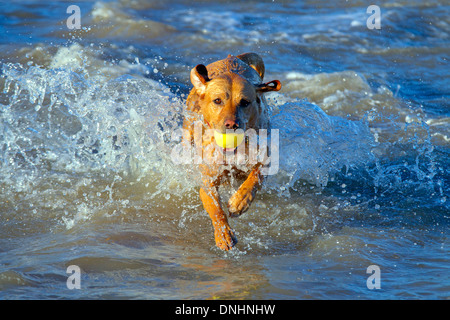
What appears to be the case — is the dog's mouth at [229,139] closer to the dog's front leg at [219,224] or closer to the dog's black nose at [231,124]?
the dog's black nose at [231,124]

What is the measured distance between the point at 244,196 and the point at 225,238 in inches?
15.6

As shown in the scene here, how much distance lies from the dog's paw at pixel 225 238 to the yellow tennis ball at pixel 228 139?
2.23 ft

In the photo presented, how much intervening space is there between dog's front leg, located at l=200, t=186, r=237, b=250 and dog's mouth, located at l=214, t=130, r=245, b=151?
47 centimetres

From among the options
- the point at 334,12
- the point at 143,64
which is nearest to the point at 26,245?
the point at 143,64

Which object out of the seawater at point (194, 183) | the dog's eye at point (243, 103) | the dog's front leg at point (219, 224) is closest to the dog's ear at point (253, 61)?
the seawater at point (194, 183)

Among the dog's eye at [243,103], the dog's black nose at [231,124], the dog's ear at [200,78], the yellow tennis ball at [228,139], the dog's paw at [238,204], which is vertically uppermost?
the dog's ear at [200,78]

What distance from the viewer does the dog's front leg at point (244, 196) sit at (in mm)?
4316

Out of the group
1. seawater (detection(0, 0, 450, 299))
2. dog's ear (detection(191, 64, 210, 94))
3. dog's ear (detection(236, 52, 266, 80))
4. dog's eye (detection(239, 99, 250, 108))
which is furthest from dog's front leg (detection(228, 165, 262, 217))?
dog's ear (detection(236, 52, 266, 80))

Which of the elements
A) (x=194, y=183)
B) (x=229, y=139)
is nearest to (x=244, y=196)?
(x=229, y=139)

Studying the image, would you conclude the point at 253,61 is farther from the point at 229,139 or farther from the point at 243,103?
the point at 229,139

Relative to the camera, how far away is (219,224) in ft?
14.1

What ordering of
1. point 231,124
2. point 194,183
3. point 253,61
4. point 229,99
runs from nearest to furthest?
point 231,124
point 229,99
point 194,183
point 253,61

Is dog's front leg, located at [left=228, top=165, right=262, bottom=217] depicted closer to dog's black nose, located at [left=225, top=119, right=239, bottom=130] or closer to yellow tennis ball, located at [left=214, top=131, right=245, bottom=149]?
yellow tennis ball, located at [left=214, top=131, right=245, bottom=149]

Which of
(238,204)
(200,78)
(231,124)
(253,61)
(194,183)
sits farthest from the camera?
(253,61)
